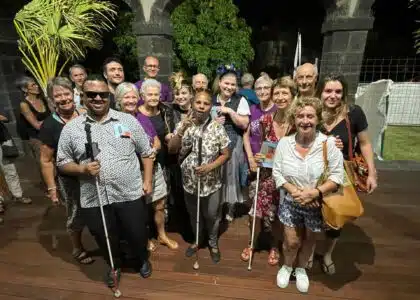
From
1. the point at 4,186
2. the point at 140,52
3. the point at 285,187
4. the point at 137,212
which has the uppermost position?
the point at 140,52

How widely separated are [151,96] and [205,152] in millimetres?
766

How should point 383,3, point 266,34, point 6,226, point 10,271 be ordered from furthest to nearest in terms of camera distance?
point 266,34, point 383,3, point 6,226, point 10,271

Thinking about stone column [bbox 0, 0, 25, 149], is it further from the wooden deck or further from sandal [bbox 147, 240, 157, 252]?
sandal [bbox 147, 240, 157, 252]

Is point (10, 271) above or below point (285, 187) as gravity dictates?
below

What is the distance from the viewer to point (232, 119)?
2.97 meters

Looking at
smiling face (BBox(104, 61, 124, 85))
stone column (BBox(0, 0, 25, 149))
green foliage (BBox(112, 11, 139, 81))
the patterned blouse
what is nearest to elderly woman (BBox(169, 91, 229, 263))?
the patterned blouse

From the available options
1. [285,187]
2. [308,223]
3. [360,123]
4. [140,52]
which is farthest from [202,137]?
[140,52]

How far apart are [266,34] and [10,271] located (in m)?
13.3

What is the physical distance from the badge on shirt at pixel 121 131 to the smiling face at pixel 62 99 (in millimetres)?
625

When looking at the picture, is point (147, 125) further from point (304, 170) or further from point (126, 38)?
point (126, 38)

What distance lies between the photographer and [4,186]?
12.4 ft

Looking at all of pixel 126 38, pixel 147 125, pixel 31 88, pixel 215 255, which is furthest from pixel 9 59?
pixel 215 255

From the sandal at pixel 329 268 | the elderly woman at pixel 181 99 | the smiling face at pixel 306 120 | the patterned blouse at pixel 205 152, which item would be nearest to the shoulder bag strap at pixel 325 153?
the smiling face at pixel 306 120

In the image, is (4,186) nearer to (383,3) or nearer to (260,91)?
(260,91)
